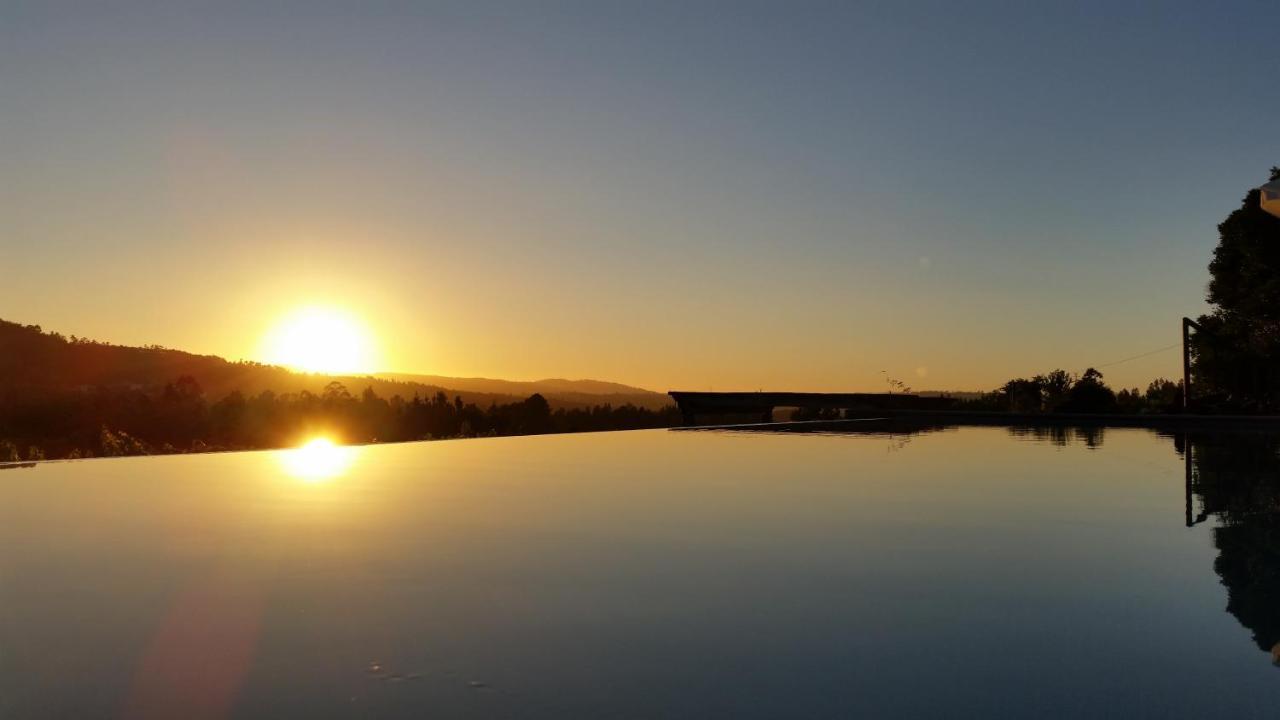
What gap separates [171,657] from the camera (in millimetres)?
3828

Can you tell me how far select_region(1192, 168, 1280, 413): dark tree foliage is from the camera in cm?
2895

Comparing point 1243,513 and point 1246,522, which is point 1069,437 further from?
point 1246,522

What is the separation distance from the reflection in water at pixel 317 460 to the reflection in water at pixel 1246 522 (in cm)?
1006

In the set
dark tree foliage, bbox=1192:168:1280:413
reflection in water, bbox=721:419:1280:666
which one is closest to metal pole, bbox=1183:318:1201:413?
dark tree foliage, bbox=1192:168:1280:413

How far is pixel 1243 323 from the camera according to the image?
30969 millimetres

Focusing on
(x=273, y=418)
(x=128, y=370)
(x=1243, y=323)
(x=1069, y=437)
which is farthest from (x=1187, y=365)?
(x=128, y=370)

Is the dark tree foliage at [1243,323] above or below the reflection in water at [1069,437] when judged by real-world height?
above

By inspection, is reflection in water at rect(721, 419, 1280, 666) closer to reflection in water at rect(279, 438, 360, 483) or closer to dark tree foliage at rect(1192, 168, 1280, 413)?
reflection in water at rect(279, 438, 360, 483)

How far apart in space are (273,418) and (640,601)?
3406 centimetres

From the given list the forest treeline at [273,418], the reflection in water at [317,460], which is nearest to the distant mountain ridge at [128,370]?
the forest treeline at [273,418]

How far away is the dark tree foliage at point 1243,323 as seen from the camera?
29.0 metres

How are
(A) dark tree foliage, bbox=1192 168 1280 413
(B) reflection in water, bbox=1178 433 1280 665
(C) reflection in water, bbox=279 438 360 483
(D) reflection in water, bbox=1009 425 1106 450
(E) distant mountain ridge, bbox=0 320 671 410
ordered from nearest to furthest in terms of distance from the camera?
(B) reflection in water, bbox=1178 433 1280 665 < (C) reflection in water, bbox=279 438 360 483 < (D) reflection in water, bbox=1009 425 1106 450 < (A) dark tree foliage, bbox=1192 168 1280 413 < (E) distant mountain ridge, bbox=0 320 671 410

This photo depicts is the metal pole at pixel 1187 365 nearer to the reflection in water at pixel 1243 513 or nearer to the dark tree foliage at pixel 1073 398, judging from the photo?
the dark tree foliage at pixel 1073 398

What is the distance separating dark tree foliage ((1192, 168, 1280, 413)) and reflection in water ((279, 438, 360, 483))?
2801 cm
